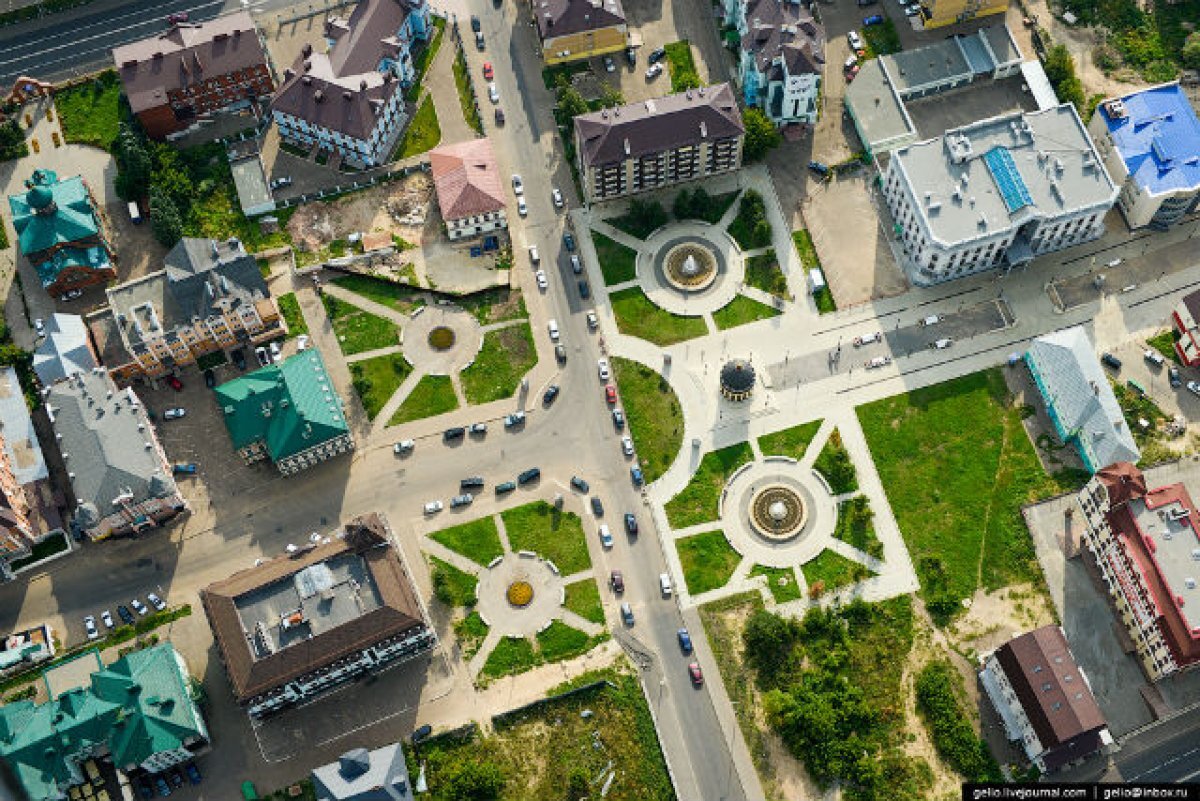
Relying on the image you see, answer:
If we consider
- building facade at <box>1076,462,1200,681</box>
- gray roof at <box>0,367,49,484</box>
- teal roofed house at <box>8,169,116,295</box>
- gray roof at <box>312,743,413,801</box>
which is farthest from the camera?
teal roofed house at <box>8,169,116,295</box>

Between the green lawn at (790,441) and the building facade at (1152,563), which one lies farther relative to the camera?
the green lawn at (790,441)

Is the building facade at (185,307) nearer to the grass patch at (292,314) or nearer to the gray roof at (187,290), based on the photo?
the gray roof at (187,290)

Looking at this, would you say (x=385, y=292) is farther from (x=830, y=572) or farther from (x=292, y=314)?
(x=830, y=572)

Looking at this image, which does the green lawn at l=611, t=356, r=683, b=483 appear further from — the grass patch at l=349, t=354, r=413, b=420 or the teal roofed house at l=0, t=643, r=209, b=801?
the teal roofed house at l=0, t=643, r=209, b=801

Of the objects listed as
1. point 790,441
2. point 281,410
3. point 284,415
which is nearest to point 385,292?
point 281,410

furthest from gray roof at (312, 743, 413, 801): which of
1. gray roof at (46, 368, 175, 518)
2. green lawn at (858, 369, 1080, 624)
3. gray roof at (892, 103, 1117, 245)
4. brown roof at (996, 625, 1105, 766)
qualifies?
gray roof at (892, 103, 1117, 245)

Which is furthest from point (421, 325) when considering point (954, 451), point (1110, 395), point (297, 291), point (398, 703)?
point (1110, 395)

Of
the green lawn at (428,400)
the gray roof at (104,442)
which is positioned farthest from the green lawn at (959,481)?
the gray roof at (104,442)
